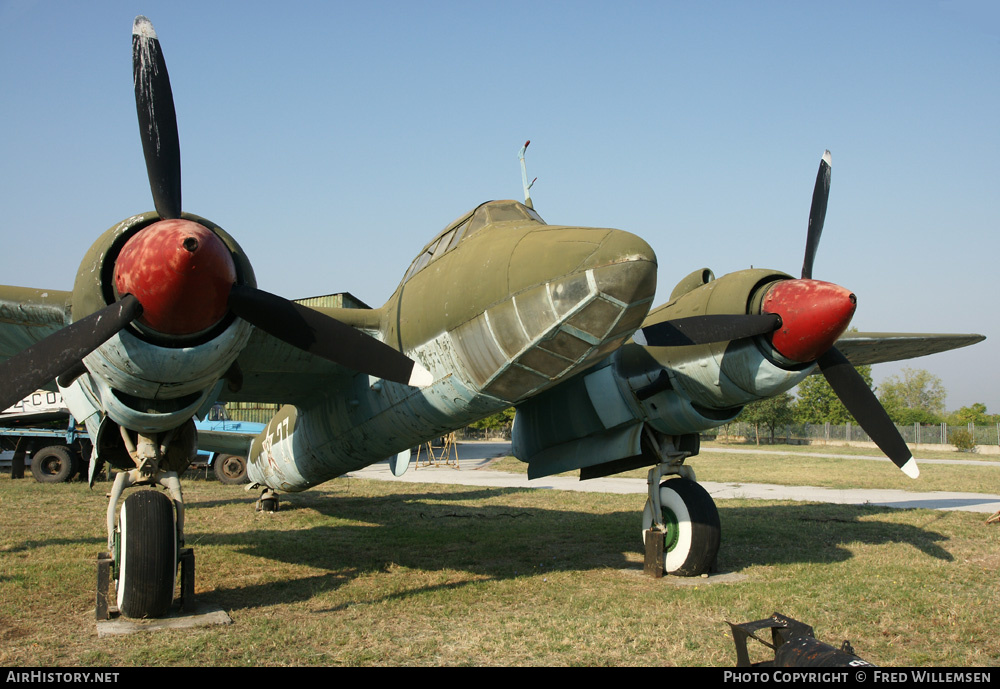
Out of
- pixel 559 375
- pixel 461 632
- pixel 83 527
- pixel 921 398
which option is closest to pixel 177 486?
pixel 461 632

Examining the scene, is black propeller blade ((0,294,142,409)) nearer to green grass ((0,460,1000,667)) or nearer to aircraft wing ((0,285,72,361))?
aircraft wing ((0,285,72,361))

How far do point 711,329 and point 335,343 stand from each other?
4.09 m

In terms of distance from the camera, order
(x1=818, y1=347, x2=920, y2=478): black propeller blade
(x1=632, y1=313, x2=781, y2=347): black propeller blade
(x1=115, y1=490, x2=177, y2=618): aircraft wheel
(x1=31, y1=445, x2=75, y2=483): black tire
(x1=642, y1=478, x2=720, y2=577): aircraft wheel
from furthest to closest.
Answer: (x1=31, y1=445, x2=75, y2=483): black tire → (x1=818, y1=347, x2=920, y2=478): black propeller blade → (x1=642, y1=478, x2=720, y2=577): aircraft wheel → (x1=632, y1=313, x2=781, y2=347): black propeller blade → (x1=115, y1=490, x2=177, y2=618): aircraft wheel

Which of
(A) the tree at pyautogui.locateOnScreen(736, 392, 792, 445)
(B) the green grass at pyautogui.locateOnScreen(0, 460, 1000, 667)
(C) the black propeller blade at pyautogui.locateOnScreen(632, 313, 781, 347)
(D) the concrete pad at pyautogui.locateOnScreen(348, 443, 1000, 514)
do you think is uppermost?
(C) the black propeller blade at pyautogui.locateOnScreen(632, 313, 781, 347)

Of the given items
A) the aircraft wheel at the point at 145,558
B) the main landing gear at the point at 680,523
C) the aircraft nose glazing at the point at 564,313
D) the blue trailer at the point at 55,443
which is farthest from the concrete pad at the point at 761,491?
the aircraft nose glazing at the point at 564,313

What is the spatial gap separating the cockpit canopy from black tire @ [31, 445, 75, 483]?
58.0 ft

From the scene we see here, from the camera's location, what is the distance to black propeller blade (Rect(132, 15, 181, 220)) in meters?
5.67

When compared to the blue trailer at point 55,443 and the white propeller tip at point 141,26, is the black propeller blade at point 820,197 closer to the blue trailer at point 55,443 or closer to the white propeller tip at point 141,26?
the white propeller tip at point 141,26

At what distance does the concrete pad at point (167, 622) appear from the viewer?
617 cm

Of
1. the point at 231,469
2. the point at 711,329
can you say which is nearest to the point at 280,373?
the point at 711,329

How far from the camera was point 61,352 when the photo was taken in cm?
526

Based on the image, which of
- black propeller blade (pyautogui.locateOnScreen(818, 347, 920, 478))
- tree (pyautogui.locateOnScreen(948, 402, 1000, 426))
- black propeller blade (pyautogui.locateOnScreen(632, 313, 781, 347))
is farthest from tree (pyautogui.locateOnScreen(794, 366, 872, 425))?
black propeller blade (pyautogui.locateOnScreen(632, 313, 781, 347))

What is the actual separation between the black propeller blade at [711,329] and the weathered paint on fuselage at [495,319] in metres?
1.77

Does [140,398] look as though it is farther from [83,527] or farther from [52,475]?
[52,475]
